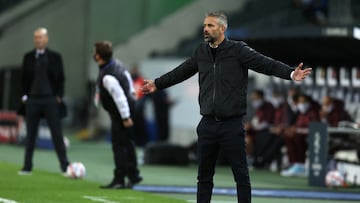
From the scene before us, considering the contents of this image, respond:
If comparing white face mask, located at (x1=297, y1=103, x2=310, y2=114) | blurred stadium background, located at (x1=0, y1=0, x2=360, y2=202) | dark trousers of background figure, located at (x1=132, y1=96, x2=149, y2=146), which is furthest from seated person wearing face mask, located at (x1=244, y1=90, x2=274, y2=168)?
dark trousers of background figure, located at (x1=132, y1=96, x2=149, y2=146)

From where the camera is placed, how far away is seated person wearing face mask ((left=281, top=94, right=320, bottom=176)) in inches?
807

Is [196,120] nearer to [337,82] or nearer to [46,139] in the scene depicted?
[46,139]

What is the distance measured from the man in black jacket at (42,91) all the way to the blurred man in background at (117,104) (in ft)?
5.90

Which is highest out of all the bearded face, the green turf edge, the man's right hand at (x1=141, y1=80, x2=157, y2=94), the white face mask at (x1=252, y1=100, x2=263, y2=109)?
the bearded face

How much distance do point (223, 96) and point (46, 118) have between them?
6.61 meters

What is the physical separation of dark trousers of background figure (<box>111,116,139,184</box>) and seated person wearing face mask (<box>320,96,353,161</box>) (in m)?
5.19

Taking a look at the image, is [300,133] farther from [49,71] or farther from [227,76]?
[227,76]

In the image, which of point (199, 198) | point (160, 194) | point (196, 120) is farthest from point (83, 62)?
point (199, 198)

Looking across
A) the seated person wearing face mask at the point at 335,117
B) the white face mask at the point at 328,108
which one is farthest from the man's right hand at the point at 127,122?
the white face mask at the point at 328,108

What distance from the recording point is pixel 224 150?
444 inches

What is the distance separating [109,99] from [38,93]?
2.06m

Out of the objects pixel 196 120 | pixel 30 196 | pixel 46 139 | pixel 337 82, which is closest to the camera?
pixel 30 196

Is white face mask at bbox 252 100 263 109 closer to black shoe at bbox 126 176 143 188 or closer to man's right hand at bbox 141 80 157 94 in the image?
black shoe at bbox 126 176 143 188

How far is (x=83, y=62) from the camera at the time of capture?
32031mm
